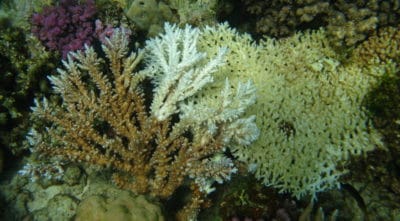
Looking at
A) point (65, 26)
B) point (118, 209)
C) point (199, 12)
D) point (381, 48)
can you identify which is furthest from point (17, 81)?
point (381, 48)

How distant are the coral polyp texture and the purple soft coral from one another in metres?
1.34

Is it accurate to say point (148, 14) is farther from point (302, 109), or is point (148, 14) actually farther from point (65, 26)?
point (302, 109)

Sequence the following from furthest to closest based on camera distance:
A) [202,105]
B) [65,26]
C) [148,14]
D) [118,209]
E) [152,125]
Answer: [148,14], [65,26], [202,105], [152,125], [118,209]

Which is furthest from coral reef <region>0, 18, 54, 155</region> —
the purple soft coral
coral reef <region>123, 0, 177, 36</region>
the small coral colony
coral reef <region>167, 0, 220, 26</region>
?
coral reef <region>167, 0, 220, 26</region>

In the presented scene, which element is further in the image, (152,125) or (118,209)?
(152,125)

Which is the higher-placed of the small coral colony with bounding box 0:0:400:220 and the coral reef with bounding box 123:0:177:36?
the coral reef with bounding box 123:0:177:36

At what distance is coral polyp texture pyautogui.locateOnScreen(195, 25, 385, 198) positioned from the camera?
3.35 m

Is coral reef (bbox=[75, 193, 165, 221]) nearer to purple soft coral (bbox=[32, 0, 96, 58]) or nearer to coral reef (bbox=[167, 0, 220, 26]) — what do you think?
purple soft coral (bbox=[32, 0, 96, 58])

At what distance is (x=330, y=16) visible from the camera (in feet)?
12.0

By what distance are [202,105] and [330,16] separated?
1879 mm

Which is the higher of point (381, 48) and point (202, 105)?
point (381, 48)

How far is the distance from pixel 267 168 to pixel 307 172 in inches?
16.5

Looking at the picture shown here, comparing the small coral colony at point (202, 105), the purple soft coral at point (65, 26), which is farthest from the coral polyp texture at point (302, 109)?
the purple soft coral at point (65, 26)

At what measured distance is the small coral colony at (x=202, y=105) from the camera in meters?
3.03
